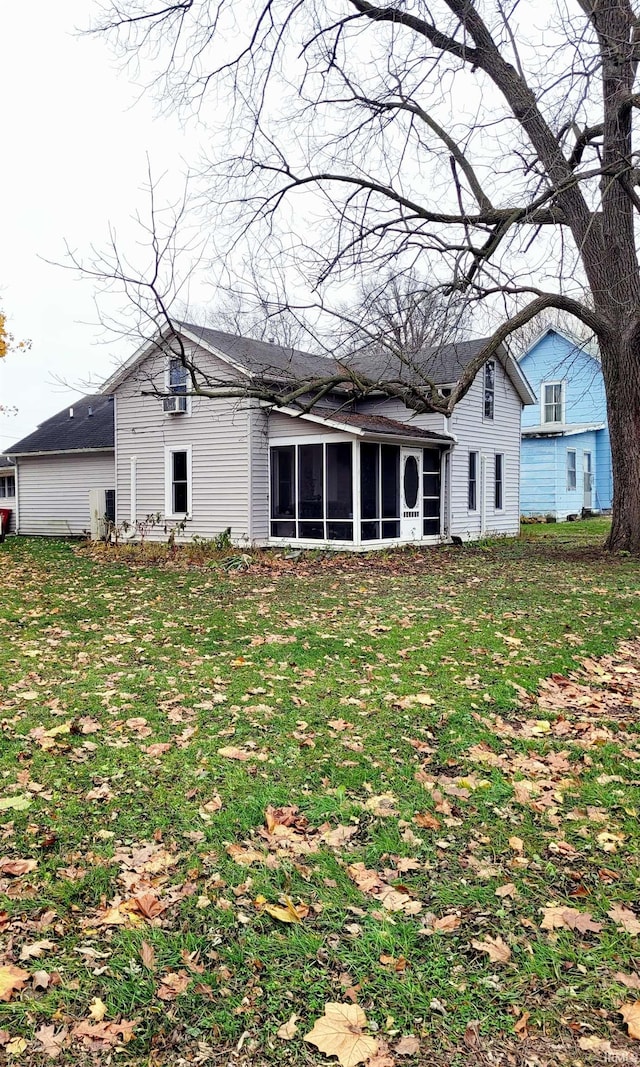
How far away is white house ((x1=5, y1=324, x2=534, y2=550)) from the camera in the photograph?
53.0 ft

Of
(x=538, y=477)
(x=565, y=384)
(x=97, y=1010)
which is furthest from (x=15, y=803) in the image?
(x=565, y=384)

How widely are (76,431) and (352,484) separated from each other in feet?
42.1

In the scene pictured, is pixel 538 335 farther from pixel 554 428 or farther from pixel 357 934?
pixel 357 934

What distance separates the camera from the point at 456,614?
8430 millimetres

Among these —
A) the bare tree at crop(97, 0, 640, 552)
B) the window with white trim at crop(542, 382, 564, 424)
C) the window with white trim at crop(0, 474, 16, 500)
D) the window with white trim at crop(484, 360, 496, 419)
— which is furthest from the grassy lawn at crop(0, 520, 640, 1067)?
the window with white trim at crop(542, 382, 564, 424)

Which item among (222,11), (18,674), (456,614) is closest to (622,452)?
(456,614)

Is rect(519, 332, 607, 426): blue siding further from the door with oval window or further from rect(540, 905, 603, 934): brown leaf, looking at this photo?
rect(540, 905, 603, 934): brown leaf

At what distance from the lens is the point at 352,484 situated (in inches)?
624

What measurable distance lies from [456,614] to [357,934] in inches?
233

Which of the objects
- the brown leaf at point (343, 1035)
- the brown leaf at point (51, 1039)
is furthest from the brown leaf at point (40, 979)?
the brown leaf at point (343, 1035)

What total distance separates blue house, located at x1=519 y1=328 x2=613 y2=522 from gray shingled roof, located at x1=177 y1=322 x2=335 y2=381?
10884 millimetres

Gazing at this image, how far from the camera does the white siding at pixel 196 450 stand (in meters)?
17.1

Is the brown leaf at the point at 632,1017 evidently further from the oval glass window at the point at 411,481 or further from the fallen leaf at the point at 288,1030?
the oval glass window at the point at 411,481

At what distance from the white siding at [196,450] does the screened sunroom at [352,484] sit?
87cm
